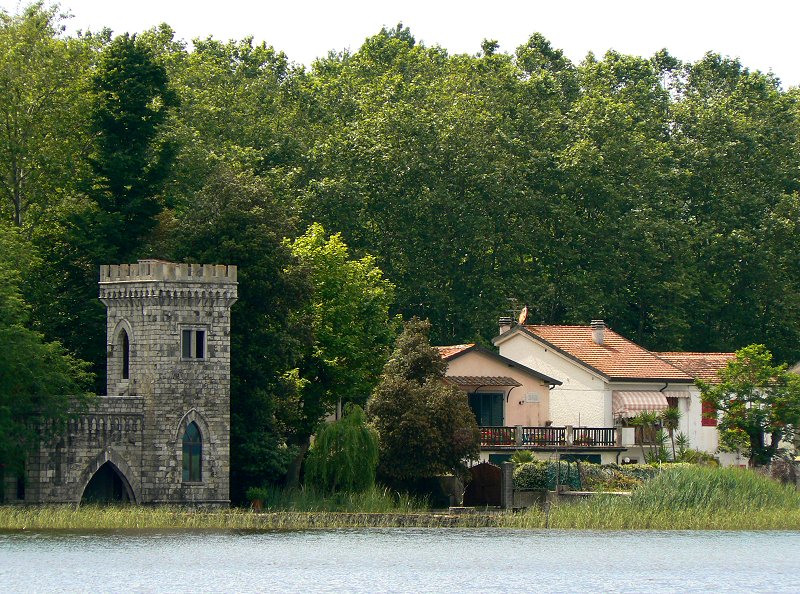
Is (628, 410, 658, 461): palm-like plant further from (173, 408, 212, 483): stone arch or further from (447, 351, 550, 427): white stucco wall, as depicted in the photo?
(173, 408, 212, 483): stone arch

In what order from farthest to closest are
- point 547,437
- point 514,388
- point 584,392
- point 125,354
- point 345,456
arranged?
point 584,392, point 514,388, point 547,437, point 345,456, point 125,354

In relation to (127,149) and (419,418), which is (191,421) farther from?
(127,149)

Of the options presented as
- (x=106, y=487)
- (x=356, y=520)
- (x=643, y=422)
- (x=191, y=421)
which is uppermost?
(x=643, y=422)

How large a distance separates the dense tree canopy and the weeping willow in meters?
1.44

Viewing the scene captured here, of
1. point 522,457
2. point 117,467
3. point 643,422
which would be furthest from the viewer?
point 643,422

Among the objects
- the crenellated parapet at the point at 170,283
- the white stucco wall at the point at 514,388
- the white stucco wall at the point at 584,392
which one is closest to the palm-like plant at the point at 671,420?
the white stucco wall at the point at 584,392

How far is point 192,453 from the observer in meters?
75.1

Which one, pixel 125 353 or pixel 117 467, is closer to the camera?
pixel 117 467

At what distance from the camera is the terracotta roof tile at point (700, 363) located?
89750mm

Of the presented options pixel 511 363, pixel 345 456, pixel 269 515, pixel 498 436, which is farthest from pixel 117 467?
pixel 511 363

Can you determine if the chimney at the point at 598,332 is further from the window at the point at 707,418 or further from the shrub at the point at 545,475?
the shrub at the point at 545,475

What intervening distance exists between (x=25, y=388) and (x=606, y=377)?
25781 mm

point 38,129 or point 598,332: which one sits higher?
point 38,129

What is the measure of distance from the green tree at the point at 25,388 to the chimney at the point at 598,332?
84.0 ft
